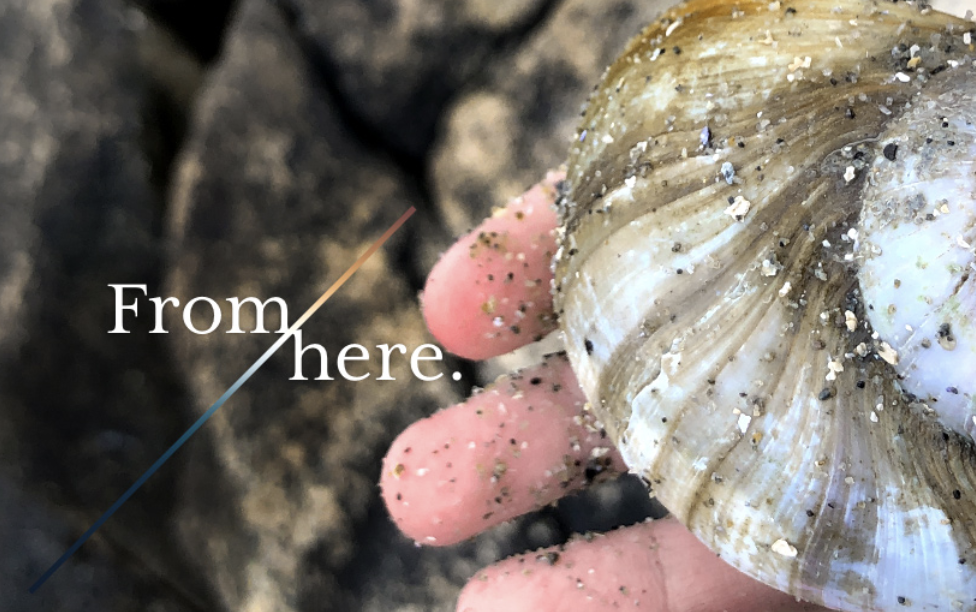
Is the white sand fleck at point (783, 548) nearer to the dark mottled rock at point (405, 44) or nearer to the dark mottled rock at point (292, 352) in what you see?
the dark mottled rock at point (292, 352)

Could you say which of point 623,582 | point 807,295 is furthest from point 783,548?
point 623,582

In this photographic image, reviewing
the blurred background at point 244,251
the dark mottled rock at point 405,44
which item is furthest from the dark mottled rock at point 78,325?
the dark mottled rock at point 405,44

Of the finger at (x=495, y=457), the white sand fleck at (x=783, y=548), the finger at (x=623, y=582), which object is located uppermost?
the finger at (x=495, y=457)

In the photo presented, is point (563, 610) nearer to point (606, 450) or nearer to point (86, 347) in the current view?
point (606, 450)

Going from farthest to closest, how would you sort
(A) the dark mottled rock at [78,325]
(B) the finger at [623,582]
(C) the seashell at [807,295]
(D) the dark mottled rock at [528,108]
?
1. (D) the dark mottled rock at [528,108]
2. (A) the dark mottled rock at [78,325]
3. (B) the finger at [623,582]
4. (C) the seashell at [807,295]

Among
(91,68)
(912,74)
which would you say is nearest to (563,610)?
(912,74)

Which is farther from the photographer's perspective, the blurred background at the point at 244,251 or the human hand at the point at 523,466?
the blurred background at the point at 244,251

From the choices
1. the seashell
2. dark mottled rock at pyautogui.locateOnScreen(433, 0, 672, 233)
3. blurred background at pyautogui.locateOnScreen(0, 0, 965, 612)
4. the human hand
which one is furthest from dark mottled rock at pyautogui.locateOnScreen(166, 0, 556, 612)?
the seashell

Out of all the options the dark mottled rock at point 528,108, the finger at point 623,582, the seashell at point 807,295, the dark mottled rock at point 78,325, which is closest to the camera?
the seashell at point 807,295
